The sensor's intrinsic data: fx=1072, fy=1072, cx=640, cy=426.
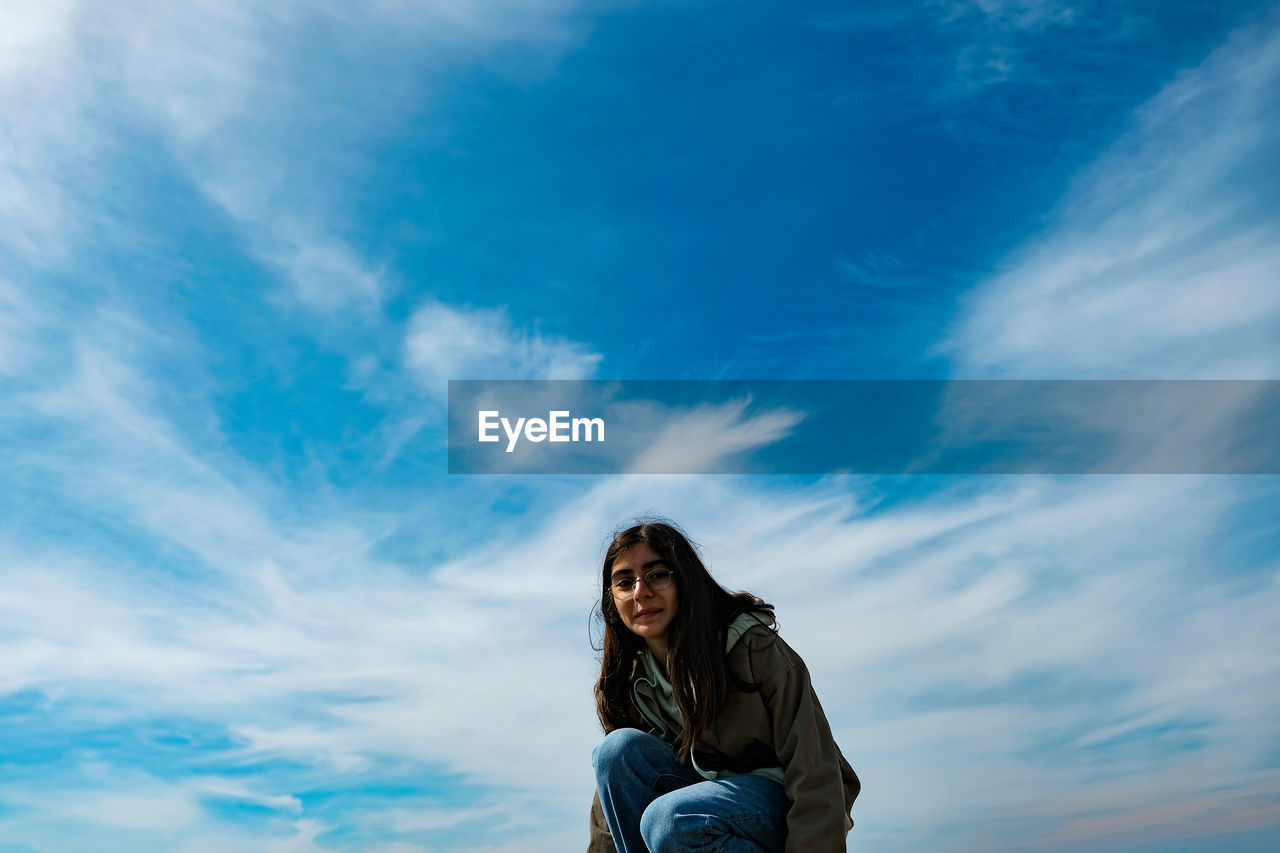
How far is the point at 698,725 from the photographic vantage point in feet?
16.8

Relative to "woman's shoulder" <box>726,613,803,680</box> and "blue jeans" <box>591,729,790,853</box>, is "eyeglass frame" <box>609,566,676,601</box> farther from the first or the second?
"blue jeans" <box>591,729,790,853</box>

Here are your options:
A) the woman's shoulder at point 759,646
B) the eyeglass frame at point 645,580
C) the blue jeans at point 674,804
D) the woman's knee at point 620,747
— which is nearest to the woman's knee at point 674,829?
the blue jeans at point 674,804

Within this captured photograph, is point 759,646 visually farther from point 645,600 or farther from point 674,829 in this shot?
point 674,829

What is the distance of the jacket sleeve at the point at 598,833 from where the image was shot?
5336 millimetres

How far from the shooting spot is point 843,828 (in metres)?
4.75

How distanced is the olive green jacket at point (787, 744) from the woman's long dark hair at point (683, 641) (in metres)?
0.08

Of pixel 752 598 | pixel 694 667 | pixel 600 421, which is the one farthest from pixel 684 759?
pixel 600 421

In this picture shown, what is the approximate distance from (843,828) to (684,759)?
0.86m

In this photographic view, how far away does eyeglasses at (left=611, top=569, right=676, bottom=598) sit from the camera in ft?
17.6

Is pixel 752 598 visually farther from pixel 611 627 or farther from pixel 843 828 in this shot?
pixel 843 828

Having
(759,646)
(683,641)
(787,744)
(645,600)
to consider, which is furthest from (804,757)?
(645,600)

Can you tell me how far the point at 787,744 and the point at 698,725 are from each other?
46 centimetres

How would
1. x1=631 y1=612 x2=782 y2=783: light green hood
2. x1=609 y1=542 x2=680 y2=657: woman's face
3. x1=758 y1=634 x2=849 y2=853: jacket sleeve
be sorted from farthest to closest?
1. x1=609 y1=542 x2=680 y2=657: woman's face
2. x1=631 y1=612 x2=782 y2=783: light green hood
3. x1=758 y1=634 x2=849 y2=853: jacket sleeve

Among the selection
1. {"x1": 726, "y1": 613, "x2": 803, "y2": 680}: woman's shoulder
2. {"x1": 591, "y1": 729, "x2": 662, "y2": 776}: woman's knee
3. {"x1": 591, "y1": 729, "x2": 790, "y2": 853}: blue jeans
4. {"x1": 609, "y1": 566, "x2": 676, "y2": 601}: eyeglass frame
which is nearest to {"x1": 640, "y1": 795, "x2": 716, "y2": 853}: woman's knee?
{"x1": 591, "y1": 729, "x2": 790, "y2": 853}: blue jeans
